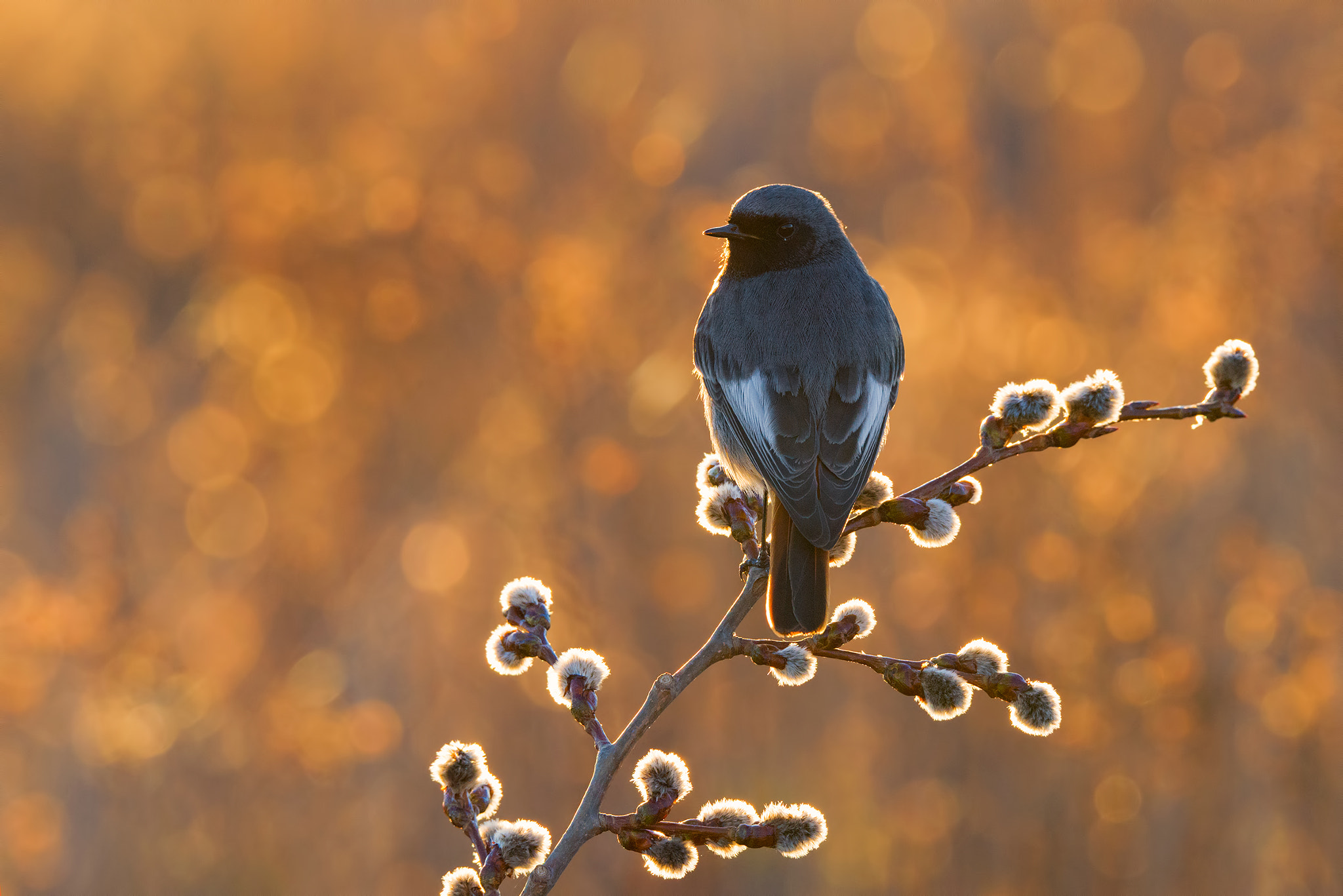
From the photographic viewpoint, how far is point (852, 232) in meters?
6.88

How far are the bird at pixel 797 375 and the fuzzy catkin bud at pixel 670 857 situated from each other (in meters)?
0.72

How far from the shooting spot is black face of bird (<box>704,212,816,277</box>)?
3592mm

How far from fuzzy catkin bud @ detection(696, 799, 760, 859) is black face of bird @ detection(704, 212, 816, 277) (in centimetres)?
230

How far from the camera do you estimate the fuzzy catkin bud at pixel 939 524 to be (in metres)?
2.02

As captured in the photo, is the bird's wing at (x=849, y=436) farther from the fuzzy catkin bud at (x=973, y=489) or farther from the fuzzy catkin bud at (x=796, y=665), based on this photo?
the fuzzy catkin bud at (x=796, y=665)

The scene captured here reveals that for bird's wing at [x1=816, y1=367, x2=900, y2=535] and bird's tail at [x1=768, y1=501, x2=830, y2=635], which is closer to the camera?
bird's tail at [x1=768, y1=501, x2=830, y2=635]

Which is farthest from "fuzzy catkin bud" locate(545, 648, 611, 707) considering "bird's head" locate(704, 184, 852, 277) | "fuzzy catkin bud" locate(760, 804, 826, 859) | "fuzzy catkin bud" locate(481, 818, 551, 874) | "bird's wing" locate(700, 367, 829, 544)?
"bird's head" locate(704, 184, 852, 277)

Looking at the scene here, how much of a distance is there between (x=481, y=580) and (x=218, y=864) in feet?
4.21

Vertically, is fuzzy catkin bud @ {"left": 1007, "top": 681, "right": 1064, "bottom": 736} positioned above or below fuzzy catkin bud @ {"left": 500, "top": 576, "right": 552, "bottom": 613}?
below

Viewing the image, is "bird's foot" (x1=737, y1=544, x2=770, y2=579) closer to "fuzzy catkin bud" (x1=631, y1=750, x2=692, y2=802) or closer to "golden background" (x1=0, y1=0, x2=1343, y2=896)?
"fuzzy catkin bud" (x1=631, y1=750, x2=692, y2=802)

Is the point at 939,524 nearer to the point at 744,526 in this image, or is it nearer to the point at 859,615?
the point at 859,615

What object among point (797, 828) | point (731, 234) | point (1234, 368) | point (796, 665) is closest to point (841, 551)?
point (796, 665)

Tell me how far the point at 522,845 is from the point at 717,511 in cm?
90

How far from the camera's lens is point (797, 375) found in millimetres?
3098
